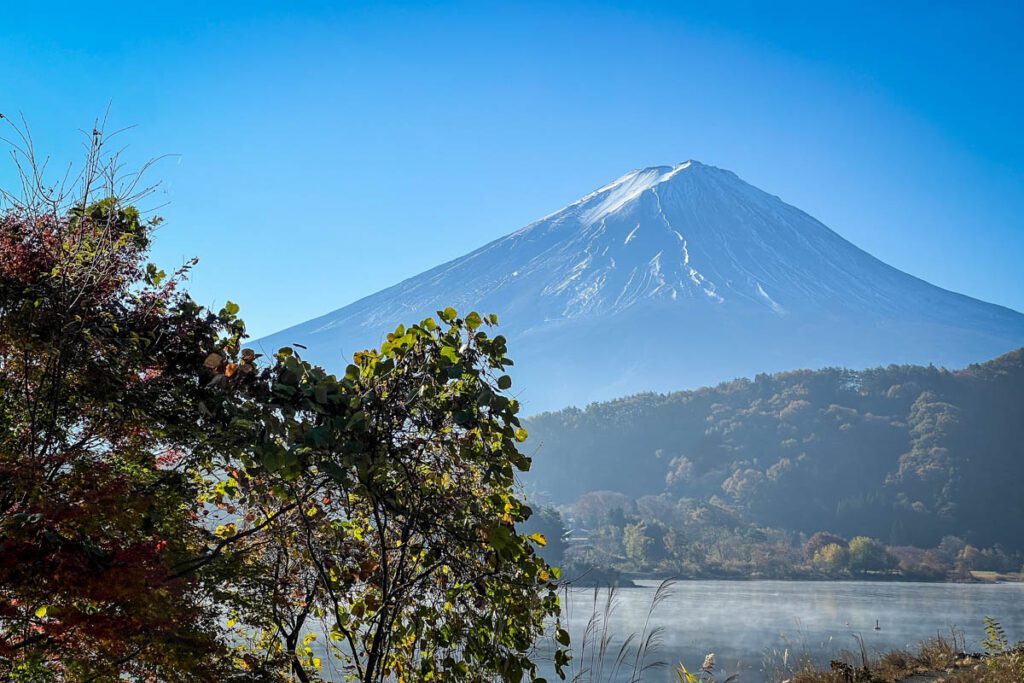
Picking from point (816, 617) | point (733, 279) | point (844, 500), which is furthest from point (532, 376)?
point (816, 617)

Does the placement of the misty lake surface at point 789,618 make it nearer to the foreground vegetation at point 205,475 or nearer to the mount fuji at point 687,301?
the foreground vegetation at point 205,475

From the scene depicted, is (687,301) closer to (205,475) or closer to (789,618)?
(789,618)

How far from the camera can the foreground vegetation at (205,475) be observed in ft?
7.32

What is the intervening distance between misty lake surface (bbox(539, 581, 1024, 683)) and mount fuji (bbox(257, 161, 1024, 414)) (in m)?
86.5

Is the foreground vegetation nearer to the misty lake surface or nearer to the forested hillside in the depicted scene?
the misty lake surface

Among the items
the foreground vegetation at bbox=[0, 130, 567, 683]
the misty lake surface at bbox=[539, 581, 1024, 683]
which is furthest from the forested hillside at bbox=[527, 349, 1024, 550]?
the foreground vegetation at bbox=[0, 130, 567, 683]

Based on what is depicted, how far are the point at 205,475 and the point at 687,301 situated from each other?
472ft

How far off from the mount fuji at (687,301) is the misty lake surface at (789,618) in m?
86.5

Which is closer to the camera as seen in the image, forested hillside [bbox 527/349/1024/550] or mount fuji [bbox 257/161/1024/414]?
forested hillside [bbox 527/349/1024/550]

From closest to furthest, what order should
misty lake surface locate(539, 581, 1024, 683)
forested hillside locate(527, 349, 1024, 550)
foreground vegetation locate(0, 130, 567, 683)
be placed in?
foreground vegetation locate(0, 130, 567, 683) < misty lake surface locate(539, 581, 1024, 683) < forested hillside locate(527, 349, 1024, 550)

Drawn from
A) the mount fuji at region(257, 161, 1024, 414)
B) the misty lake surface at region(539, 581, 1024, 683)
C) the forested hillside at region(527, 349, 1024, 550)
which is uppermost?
the mount fuji at region(257, 161, 1024, 414)

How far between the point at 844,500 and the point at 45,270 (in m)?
64.5

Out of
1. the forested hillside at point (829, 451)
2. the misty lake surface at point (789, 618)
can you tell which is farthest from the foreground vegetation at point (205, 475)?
the forested hillside at point (829, 451)

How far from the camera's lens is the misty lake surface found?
59.1 ft
